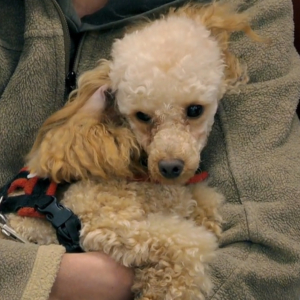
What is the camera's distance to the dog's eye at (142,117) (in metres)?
0.94

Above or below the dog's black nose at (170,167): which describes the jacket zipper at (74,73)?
above

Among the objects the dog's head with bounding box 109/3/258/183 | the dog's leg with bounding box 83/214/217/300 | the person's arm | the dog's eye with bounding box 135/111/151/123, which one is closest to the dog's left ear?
the dog's head with bounding box 109/3/258/183

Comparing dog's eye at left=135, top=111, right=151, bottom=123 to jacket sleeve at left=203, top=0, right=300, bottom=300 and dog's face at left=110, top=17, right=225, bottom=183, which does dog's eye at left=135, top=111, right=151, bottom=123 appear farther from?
jacket sleeve at left=203, top=0, right=300, bottom=300

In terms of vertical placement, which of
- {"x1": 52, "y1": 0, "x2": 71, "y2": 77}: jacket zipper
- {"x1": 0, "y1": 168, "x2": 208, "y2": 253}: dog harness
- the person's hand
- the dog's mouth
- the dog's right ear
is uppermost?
{"x1": 52, "y1": 0, "x2": 71, "y2": 77}: jacket zipper

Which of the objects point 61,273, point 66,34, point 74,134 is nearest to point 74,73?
point 66,34

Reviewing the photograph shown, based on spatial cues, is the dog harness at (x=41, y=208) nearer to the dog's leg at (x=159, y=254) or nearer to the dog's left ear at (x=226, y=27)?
the dog's leg at (x=159, y=254)

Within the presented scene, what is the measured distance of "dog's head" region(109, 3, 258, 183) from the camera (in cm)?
89

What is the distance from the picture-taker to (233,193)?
986 millimetres

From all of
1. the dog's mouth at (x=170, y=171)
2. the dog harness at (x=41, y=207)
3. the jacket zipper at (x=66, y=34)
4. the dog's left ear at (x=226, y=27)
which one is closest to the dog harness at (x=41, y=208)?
the dog harness at (x=41, y=207)

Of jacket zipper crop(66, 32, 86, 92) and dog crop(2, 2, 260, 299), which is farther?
jacket zipper crop(66, 32, 86, 92)

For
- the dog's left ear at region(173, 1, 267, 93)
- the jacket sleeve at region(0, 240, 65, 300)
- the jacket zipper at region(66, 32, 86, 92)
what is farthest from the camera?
the jacket zipper at region(66, 32, 86, 92)

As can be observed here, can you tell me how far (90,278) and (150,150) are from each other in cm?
26

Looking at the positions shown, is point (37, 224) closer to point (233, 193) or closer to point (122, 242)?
point (122, 242)

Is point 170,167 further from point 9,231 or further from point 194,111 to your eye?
point 9,231
